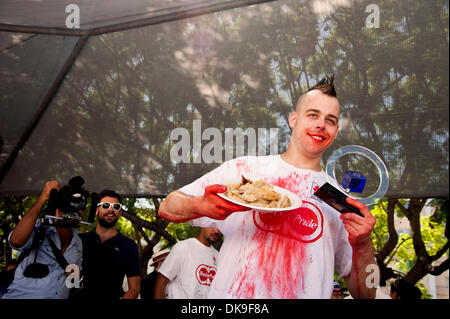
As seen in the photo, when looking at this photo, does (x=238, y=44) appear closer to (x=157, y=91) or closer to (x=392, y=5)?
(x=157, y=91)

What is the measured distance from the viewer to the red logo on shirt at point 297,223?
Result: 190 centimetres

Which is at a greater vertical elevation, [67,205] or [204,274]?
[67,205]

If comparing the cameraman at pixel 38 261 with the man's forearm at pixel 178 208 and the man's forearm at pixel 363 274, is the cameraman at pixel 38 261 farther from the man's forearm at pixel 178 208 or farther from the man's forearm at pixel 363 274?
the man's forearm at pixel 363 274

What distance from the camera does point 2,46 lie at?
297cm

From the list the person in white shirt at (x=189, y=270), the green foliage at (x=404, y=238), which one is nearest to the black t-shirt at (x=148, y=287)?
the person in white shirt at (x=189, y=270)

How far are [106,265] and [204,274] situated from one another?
631 millimetres

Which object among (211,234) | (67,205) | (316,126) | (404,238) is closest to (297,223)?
(316,126)

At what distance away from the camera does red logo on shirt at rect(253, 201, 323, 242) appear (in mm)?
1896

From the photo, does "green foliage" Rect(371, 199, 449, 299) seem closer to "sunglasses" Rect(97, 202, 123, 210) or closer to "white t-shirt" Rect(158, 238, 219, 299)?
"white t-shirt" Rect(158, 238, 219, 299)

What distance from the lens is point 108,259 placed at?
8.20ft

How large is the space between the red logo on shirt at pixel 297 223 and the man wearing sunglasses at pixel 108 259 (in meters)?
1.02

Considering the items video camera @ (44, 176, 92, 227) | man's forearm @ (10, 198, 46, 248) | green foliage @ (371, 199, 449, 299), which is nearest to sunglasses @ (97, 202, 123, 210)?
video camera @ (44, 176, 92, 227)

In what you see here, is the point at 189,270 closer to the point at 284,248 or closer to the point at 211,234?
the point at 211,234
